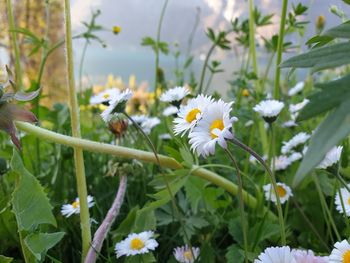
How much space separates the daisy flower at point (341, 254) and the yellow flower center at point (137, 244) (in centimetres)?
29

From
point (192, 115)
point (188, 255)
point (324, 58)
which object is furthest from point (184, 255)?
point (324, 58)

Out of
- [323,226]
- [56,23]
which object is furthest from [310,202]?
[56,23]

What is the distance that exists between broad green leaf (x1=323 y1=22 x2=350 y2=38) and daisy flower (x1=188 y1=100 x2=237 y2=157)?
17 cm

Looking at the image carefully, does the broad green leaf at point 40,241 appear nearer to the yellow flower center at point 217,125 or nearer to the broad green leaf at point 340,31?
the yellow flower center at point 217,125

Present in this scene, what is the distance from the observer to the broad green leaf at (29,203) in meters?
0.62

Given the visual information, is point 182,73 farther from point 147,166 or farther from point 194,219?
point 194,219

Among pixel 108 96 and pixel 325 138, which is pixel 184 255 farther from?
pixel 325 138

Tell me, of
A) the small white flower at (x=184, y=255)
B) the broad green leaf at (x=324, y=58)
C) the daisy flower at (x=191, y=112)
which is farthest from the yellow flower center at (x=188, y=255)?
the broad green leaf at (x=324, y=58)

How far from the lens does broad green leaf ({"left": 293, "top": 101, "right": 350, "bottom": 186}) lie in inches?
11.2

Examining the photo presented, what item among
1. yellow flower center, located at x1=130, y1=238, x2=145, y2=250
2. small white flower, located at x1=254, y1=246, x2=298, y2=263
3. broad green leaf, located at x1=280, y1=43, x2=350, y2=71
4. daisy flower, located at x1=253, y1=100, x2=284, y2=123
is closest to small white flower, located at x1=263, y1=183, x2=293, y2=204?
daisy flower, located at x1=253, y1=100, x2=284, y2=123

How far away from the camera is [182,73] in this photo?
1.89 metres

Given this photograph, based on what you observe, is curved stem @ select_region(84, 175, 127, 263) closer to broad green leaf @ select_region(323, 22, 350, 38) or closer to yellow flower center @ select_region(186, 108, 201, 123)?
yellow flower center @ select_region(186, 108, 201, 123)

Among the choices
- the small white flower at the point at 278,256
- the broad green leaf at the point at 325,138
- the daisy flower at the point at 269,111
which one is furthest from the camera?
the daisy flower at the point at 269,111

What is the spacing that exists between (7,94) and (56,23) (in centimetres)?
670
